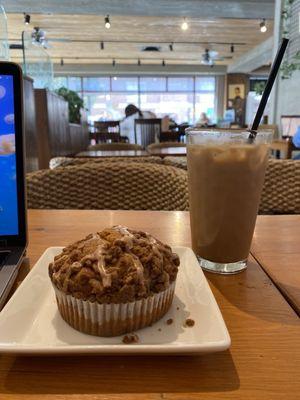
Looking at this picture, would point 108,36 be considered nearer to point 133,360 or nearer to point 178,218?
point 178,218

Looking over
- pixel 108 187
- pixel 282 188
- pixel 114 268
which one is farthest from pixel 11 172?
pixel 282 188

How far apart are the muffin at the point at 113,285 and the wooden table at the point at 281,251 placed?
188 millimetres

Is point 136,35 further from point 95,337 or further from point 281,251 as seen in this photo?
point 95,337

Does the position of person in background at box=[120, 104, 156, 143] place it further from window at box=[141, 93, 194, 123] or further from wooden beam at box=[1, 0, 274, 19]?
window at box=[141, 93, 194, 123]

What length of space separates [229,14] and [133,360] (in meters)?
5.67

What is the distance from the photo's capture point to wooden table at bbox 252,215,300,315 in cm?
52

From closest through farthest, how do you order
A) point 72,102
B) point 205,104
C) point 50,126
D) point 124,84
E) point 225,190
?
point 225,190, point 50,126, point 72,102, point 124,84, point 205,104

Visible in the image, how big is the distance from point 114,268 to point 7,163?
0.29m

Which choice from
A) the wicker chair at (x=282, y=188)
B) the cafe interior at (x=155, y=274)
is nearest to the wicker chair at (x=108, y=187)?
the cafe interior at (x=155, y=274)

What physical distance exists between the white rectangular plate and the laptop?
0.10 meters

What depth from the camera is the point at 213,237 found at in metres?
0.58

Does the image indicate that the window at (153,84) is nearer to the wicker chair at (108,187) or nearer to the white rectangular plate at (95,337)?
the wicker chair at (108,187)

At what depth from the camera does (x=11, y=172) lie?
0.58 meters

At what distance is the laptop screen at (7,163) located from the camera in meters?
0.56
